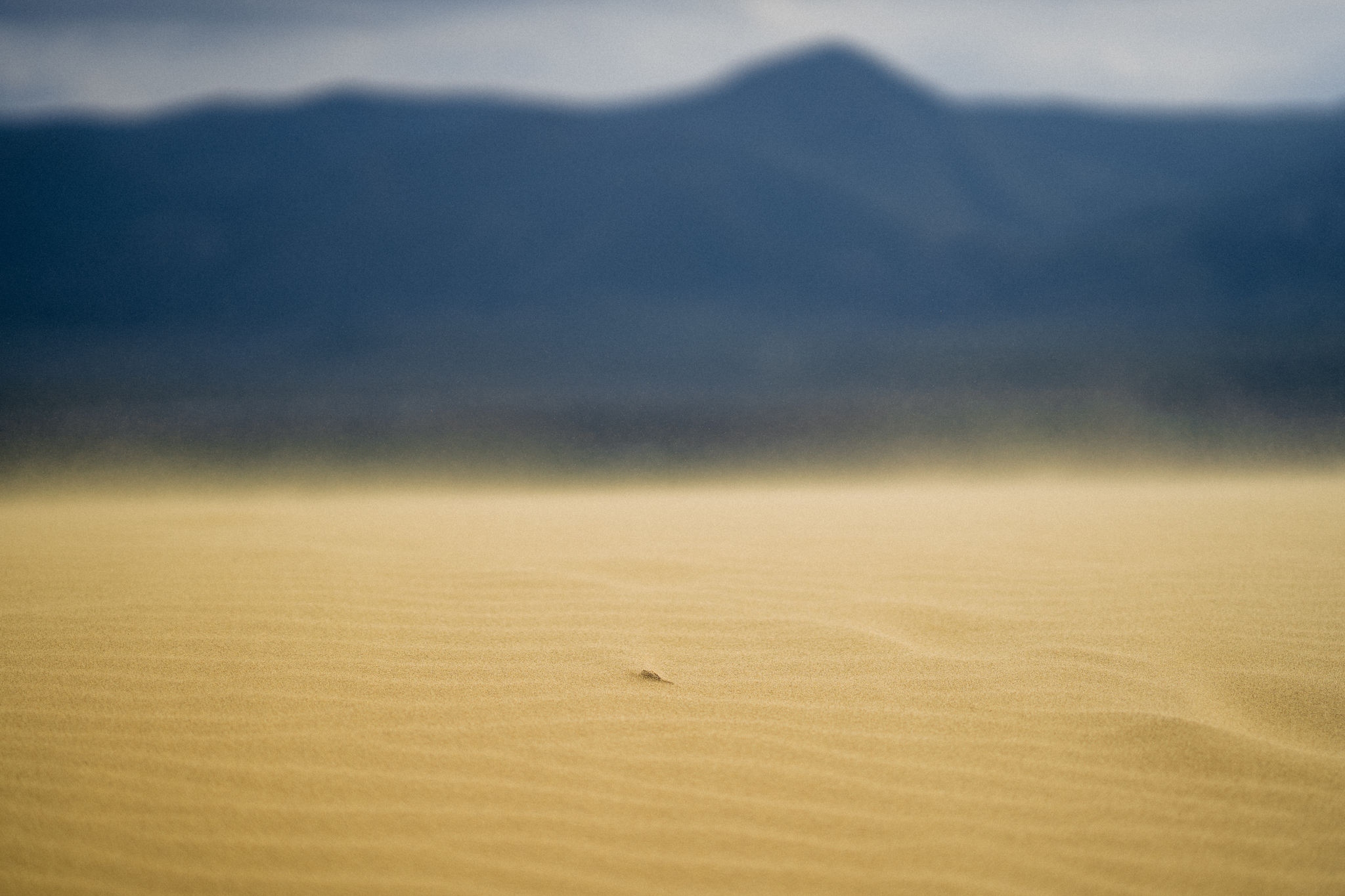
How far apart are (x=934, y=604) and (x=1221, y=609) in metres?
1.06

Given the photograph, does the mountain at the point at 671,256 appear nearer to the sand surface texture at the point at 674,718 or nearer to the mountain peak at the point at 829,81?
the mountain peak at the point at 829,81

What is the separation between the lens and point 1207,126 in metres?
47.3

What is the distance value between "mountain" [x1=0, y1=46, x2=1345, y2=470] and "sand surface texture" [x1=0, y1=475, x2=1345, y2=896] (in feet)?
36.4

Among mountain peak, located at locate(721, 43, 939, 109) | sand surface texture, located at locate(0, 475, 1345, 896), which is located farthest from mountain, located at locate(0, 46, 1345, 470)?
sand surface texture, located at locate(0, 475, 1345, 896)

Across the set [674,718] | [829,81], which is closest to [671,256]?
[829,81]

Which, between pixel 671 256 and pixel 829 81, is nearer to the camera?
pixel 671 256

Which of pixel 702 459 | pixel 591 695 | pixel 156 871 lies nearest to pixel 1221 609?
pixel 591 695

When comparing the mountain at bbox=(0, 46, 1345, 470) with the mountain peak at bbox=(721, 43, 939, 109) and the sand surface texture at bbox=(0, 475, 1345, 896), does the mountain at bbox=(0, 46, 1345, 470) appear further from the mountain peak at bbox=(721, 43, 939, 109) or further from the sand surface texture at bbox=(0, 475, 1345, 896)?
the sand surface texture at bbox=(0, 475, 1345, 896)

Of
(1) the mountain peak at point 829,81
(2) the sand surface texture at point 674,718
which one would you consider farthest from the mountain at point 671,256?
(2) the sand surface texture at point 674,718

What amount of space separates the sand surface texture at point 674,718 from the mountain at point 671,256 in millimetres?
11107

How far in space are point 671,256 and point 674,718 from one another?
36.1 metres

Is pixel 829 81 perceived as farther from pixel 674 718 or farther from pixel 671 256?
pixel 674 718

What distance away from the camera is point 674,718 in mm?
2410

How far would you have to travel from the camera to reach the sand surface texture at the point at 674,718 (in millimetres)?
1896
